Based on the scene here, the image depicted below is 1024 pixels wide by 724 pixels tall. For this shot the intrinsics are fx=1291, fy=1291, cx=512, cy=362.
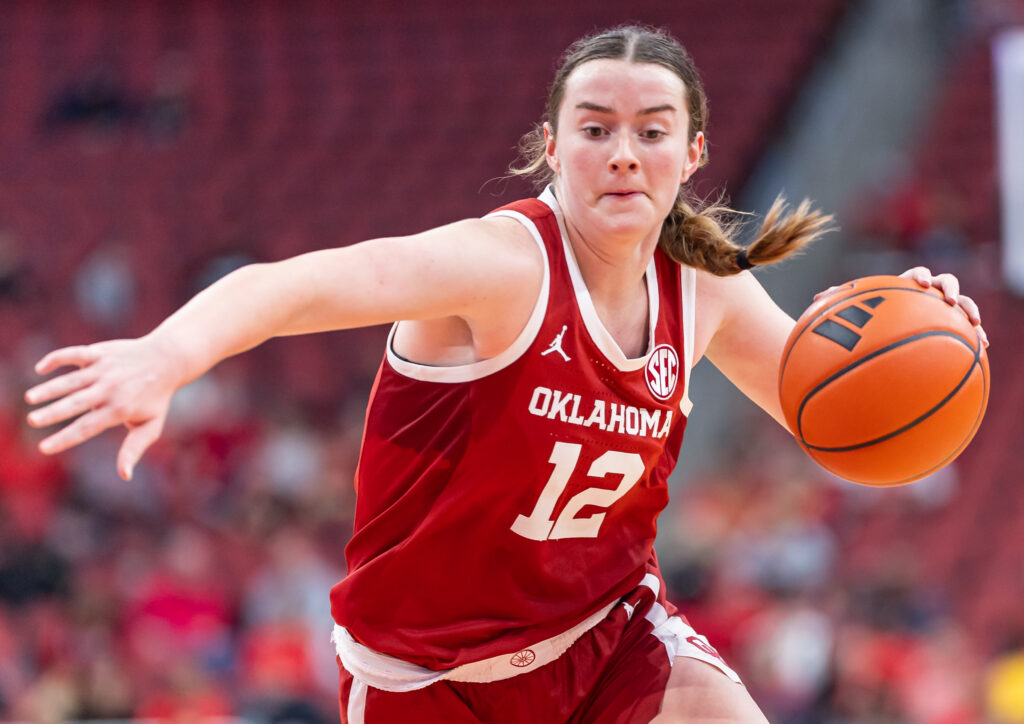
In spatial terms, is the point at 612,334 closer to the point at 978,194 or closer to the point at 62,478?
the point at 62,478

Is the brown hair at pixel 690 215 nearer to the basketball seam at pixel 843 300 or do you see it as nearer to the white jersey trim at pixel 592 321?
the basketball seam at pixel 843 300

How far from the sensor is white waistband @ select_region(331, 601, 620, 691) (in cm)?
281

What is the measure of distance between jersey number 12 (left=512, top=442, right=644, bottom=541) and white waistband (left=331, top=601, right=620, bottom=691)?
0.79ft

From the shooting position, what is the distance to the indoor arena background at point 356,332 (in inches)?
286

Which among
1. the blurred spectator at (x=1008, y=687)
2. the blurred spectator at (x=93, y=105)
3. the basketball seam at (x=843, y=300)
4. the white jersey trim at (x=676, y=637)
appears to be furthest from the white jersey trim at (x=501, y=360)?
the blurred spectator at (x=93, y=105)

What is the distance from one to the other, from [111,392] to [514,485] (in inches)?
41.0

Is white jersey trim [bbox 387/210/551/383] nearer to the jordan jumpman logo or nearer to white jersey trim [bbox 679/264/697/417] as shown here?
the jordan jumpman logo

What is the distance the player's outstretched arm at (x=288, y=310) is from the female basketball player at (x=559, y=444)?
0.05 feet

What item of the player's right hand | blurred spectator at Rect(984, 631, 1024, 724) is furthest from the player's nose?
blurred spectator at Rect(984, 631, 1024, 724)

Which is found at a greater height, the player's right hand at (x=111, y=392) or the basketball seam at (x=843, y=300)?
the basketball seam at (x=843, y=300)

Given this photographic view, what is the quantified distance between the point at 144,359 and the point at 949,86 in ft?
37.9

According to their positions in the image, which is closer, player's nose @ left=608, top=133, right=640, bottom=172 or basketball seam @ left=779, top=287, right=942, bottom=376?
player's nose @ left=608, top=133, right=640, bottom=172

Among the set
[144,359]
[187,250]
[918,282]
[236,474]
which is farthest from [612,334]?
[187,250]

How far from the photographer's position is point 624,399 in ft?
9.14
